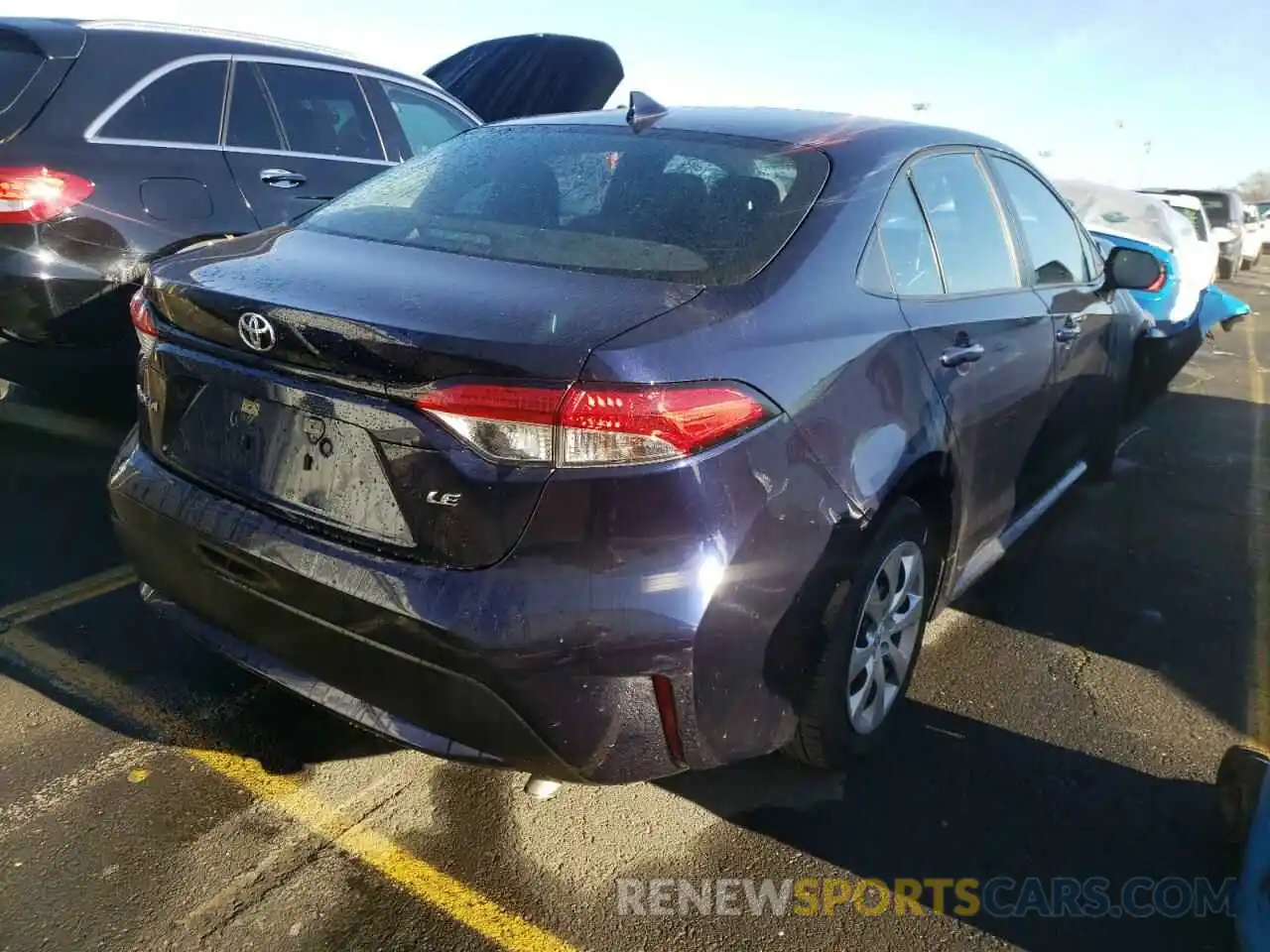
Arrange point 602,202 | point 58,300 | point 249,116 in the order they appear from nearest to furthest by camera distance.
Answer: point 602,202 < point 58,300 < point 249,116

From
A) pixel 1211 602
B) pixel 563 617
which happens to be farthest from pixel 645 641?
pixel 1211 602

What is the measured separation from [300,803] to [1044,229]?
10.8ft

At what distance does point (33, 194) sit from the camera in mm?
3850

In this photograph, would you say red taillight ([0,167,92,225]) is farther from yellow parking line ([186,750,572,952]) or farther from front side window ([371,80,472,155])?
yellow parking line ([186,750,572,952])

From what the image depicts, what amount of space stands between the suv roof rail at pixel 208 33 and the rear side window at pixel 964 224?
342 cm

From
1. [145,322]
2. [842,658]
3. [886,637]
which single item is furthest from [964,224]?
[145,322]

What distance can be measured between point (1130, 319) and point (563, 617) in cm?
376

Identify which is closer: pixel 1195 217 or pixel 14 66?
pixel 14 66

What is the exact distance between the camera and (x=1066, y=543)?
459cm

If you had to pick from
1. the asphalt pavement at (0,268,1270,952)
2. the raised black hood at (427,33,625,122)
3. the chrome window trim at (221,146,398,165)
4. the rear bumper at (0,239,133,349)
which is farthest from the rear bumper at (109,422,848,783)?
the raised black hood at (427,33,625,122)

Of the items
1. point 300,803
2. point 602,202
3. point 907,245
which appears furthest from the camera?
point 907,245

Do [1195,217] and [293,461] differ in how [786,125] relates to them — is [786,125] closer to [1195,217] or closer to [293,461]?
[293,461]

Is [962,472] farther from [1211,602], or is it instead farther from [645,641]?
[1211,602]

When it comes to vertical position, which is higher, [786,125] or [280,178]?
[786,125]
